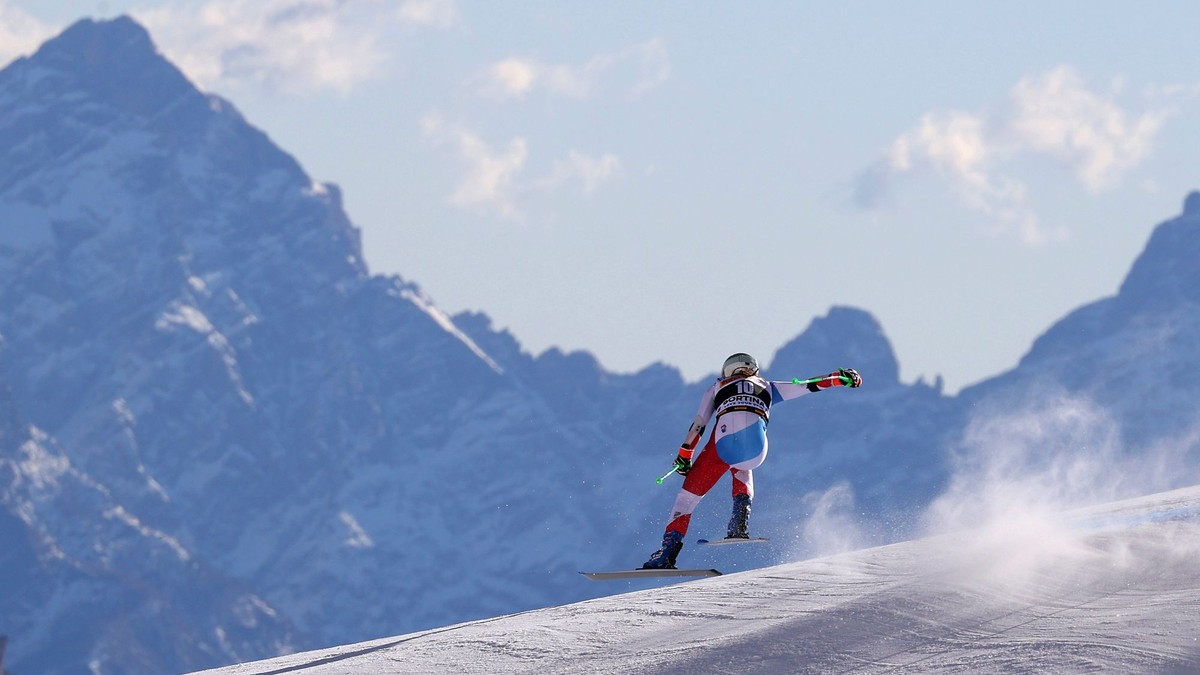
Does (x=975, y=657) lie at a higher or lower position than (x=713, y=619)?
lower

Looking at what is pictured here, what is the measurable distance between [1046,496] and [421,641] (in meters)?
14.7

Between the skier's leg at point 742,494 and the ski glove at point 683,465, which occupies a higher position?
the ski glove at point 683,465

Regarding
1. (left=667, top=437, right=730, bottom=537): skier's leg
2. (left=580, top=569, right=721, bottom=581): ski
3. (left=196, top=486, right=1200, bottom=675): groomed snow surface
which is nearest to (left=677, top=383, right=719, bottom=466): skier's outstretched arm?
(left=667, top=437, right=730, bottom=537): skier's leg

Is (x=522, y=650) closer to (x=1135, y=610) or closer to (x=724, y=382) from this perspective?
(x=1135, y=610)

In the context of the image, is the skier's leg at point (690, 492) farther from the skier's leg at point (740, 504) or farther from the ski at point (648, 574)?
the ski at point (648, 574)

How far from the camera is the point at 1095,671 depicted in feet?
48.0

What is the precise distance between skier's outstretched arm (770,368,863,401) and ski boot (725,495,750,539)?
1462 millimetres

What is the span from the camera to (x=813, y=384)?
24500mm

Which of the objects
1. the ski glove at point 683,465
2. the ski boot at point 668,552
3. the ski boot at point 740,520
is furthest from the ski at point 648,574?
the ski glove at point 683,465

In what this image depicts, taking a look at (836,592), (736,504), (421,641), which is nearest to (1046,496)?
(736,504)

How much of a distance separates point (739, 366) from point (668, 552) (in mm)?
2638

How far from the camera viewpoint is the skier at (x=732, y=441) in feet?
80.2

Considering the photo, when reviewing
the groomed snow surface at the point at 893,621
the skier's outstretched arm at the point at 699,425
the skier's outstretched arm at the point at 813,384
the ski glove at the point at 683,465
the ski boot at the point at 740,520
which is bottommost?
the groomed snow surface at the point at 893,621

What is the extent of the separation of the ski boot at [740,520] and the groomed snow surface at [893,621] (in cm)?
146
